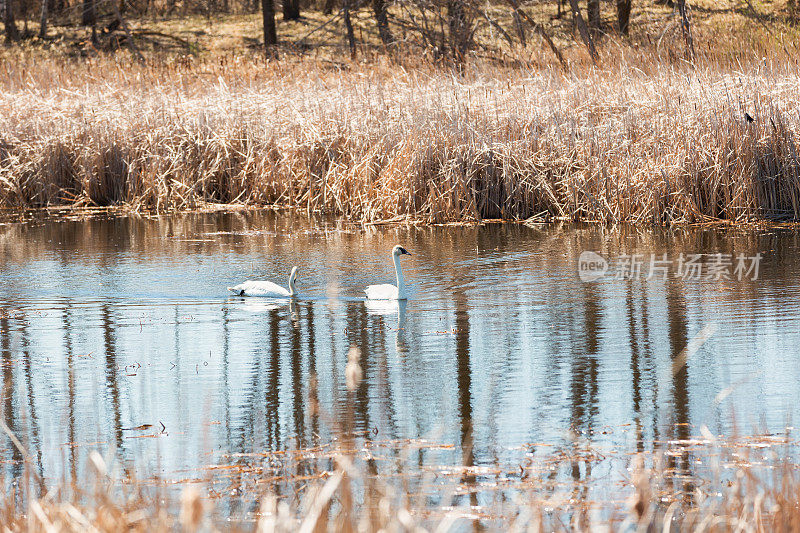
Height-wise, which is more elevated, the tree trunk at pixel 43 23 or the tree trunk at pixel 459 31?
the tree trunk at pixel 43 23

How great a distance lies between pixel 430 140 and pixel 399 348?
583 cm

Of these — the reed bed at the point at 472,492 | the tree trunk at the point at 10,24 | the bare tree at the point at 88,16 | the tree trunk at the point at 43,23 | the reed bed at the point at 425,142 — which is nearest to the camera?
the reed bed at the point at 472,492

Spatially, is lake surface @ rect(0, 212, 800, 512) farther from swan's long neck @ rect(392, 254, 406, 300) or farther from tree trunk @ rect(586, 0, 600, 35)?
tree trunk @ rect(586, 0, 600, 35)

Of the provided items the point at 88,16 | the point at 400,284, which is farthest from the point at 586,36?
the point at 88,16

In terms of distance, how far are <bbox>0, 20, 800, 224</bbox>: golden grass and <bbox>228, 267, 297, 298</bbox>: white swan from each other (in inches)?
157

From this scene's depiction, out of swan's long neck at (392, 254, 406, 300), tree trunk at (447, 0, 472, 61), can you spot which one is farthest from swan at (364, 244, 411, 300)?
tree trunk at (447, 0, 472, 61)

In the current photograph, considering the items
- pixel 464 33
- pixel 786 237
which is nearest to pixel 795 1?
pixel 464 33

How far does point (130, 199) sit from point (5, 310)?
638cm

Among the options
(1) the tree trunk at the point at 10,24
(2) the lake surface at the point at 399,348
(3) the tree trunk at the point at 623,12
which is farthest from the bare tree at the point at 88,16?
(2) the lake surface at the point at 399,348

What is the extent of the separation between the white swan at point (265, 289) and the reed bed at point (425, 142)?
3.97 m

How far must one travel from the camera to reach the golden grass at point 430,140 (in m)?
11.7

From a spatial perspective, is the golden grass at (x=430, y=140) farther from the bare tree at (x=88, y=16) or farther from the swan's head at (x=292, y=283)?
the bare tree at (x=88, y=16)

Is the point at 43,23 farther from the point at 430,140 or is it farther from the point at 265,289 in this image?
the point at 265,289

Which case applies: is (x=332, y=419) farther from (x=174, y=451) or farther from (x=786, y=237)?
(x=786, y=237)
